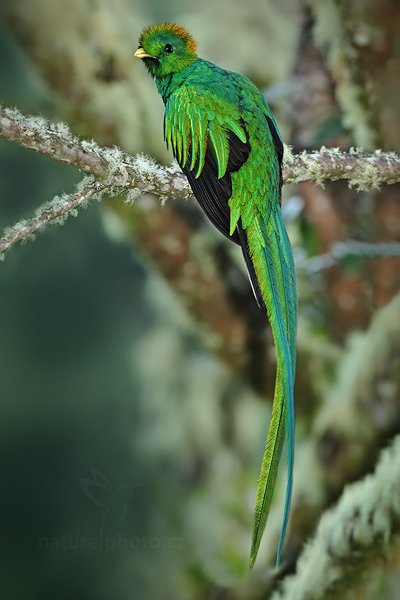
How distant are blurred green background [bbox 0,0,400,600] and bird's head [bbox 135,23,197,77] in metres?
0.96

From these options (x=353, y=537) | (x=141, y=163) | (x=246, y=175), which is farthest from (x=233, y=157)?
(x=353, y=537)

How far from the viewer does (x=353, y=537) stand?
71.0 inches

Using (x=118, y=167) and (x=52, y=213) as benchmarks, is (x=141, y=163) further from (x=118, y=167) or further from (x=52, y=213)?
(x=52, y=213)

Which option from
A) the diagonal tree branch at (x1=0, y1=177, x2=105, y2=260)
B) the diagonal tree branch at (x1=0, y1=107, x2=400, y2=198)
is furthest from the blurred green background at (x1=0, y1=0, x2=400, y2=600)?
the diagonal tree branch at (x1=0, y1=177, x2=105, y2=260)

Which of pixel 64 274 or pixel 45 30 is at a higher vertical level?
pixel 45 30

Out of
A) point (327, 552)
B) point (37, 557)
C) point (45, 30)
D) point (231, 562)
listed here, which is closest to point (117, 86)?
point (45, 30)

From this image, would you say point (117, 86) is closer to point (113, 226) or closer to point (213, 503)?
point (113, 226)

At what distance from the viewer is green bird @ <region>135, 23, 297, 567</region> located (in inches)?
46.1

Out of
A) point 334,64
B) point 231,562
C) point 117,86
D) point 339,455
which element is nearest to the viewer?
point 339,455

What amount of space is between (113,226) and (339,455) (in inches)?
44.2

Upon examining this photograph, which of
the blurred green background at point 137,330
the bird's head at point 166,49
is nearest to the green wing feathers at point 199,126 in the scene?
the bird's head at point 166,49

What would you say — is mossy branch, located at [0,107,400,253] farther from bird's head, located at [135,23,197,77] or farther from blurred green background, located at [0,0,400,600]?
blurred green background, located at [0,0,400,600]

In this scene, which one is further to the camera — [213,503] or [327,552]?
[213,503]

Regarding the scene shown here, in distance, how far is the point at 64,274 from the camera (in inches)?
134
